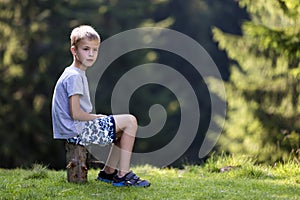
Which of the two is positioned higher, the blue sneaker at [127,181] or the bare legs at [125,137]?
the bare legs at [125,137]

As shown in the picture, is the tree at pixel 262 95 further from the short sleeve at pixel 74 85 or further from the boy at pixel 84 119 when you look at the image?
the short sleeve at pixel 74 85

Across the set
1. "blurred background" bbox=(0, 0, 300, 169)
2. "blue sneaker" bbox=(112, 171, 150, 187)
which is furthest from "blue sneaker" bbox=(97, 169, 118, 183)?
"blurred background" bbox=(0, 0, 300, 169)

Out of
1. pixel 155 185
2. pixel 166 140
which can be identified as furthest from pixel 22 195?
pixel 166 140

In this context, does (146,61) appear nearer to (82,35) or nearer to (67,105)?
(82,35)

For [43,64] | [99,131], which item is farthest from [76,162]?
[43,64]

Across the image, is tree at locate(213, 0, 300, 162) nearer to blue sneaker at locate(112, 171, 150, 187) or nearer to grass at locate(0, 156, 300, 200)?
grass at locate(0, 156, 300, 200)

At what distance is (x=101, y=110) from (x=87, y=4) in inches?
167

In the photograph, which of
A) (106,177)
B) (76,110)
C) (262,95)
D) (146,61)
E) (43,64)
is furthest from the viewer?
(146,61)

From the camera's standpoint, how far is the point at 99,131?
15.6 ft

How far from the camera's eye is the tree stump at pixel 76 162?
4.80 meters

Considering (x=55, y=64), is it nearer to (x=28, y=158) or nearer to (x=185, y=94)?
(x=28, y=158)

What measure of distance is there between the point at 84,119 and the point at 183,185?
43.7 inches

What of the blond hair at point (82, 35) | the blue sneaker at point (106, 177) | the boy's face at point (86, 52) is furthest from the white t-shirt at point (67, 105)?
the blue sneaker at point (106, 177)

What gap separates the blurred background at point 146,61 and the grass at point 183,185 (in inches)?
224
